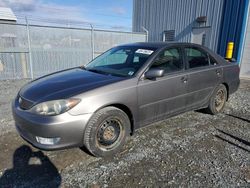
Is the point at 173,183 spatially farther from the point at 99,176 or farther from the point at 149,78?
the point at 149,78

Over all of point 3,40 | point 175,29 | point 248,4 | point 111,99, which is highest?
point 248,4

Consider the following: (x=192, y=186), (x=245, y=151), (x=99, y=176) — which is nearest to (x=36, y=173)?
(x=99, y=176)

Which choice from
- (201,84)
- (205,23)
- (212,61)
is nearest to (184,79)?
(201,84)

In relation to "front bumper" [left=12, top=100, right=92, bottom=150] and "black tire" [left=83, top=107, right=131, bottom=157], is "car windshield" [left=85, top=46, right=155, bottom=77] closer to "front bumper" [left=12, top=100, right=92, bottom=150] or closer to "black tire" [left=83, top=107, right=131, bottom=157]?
"black tire" [left=83, top=107, right=131, bottom=157]

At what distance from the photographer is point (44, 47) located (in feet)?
27.5

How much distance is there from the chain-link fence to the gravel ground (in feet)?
15.6

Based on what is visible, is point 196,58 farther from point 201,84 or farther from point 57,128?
point 57,128

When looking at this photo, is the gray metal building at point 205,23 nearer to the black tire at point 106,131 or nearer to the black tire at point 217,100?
the black tire at point 217,100

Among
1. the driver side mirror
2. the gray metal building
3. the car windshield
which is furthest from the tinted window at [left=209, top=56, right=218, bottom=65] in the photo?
the gray metal building

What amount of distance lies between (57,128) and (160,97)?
1.70 m

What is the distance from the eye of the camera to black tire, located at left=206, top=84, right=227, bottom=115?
172 inches

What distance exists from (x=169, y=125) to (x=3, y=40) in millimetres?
6941

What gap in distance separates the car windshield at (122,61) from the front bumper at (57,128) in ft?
3.52

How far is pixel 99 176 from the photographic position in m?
2.52
